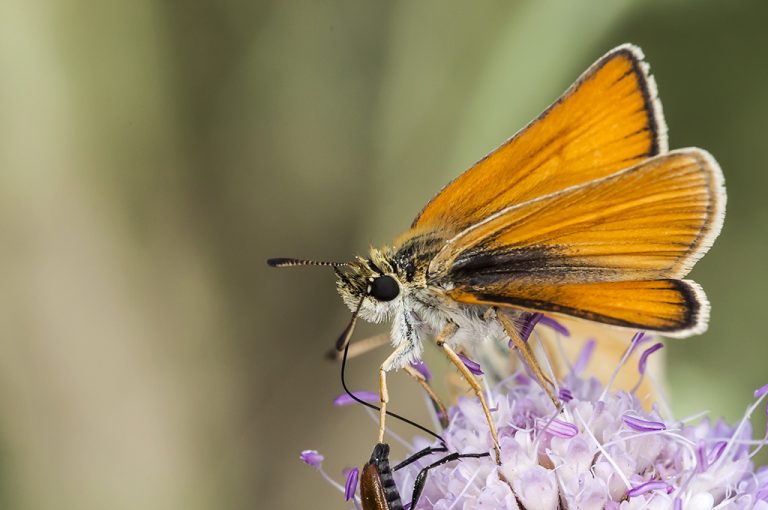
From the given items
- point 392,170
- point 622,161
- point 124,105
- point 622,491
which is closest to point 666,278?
point 622,161

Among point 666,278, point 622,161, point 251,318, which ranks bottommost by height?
point 251,318

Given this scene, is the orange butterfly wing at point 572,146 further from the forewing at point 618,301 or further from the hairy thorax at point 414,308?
the forewing at point 618,301

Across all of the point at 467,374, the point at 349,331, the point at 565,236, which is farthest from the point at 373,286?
the point at 565,236

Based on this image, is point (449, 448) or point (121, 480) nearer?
point (449, 448)

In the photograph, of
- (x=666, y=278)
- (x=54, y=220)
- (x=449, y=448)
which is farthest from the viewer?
(x=54, y=220)

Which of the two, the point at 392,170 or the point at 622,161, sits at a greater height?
the point at 622,161

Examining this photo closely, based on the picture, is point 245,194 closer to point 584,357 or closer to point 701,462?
point 584,357

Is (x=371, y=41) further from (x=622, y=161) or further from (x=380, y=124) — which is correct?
(x=622, y=161)
